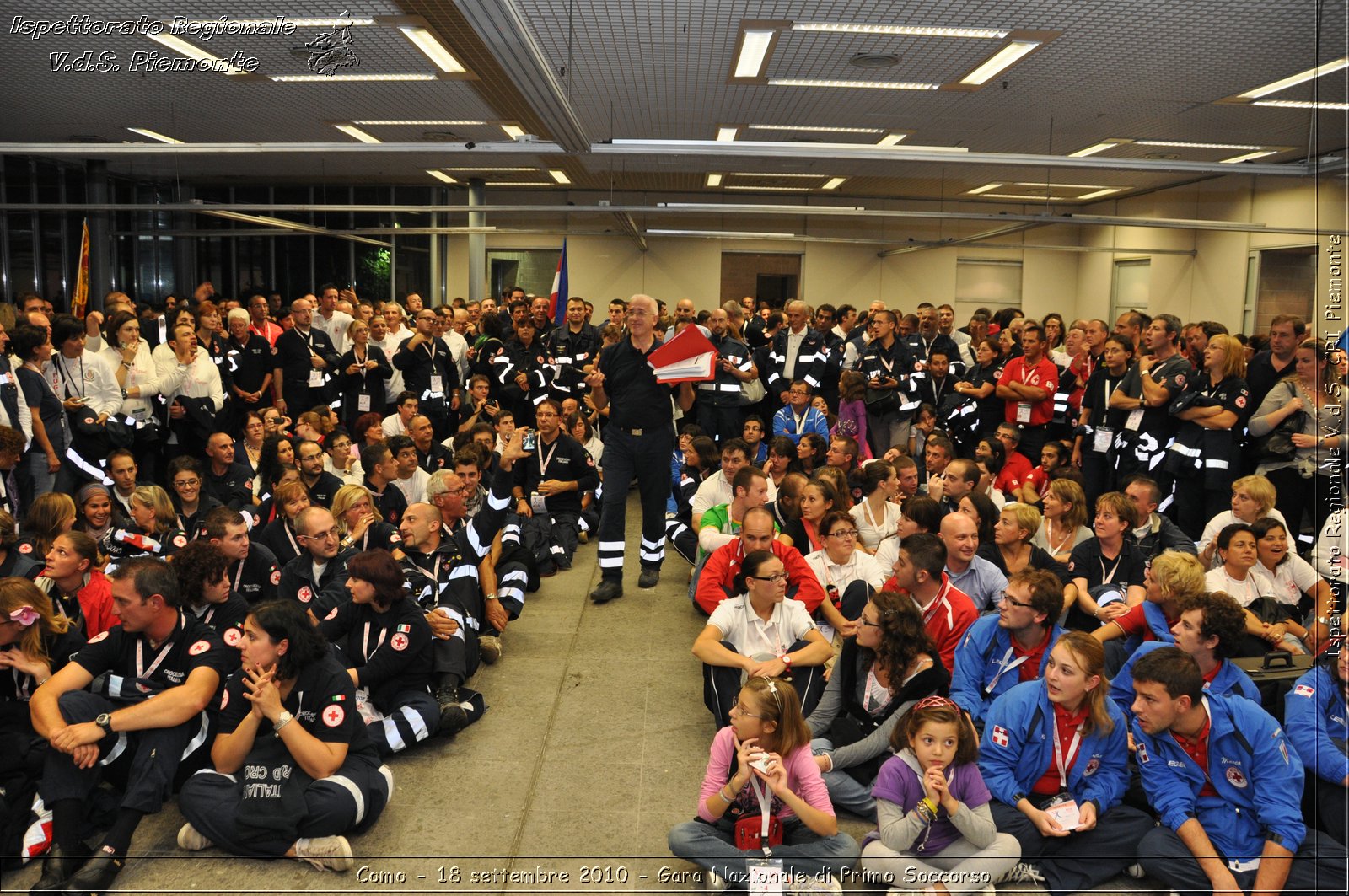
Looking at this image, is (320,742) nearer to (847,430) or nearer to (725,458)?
(725,458)

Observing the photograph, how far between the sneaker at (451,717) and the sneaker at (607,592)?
1.93 metres

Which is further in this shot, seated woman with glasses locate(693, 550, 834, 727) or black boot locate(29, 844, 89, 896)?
Result: seated woman with glasses locate(693, 550, 834, 727)

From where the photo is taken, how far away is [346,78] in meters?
8.49

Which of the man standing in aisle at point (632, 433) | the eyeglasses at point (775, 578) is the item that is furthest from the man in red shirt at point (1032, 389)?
the eyeglasses at point (775, 578)

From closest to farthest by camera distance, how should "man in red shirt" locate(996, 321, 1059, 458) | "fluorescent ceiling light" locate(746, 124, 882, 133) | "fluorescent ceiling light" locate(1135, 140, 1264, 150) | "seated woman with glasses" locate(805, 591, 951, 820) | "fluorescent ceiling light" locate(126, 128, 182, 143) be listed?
"seated woman with glasses" locate(805, 591, 951, 820) → "man in red shirt" locate(996, 321, 1059, 458) → "fluorescent ceiling light" locate(746, 124, 882, 133) → "fluorescent ceiling light" locate(1135, 140, 1264, 150) → "fluorescent ceiling light" locate(126, 128, 182, 143)

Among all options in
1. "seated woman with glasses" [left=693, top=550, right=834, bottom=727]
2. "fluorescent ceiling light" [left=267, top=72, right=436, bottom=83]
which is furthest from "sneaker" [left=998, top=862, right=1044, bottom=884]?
"fluorescent ceiling light" [left=267, top=72, right=436, bottom=83]

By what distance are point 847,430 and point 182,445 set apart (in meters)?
5.60

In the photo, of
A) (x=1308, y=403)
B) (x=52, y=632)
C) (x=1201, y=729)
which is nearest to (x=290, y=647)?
(x=52, y=632)

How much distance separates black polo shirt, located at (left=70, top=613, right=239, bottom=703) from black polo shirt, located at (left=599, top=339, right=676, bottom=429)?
2.99m

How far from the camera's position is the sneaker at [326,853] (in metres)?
3.54

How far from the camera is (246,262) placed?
55.9ft

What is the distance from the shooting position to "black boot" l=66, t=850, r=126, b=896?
334 centimetres

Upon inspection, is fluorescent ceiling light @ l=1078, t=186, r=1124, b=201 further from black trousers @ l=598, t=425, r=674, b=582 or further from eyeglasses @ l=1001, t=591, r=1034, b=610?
eyeglasses @ l=1001, t=591, r=1034, b=610

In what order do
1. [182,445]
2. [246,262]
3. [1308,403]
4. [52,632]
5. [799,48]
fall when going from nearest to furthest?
[52,632] < [1308,403] < [799,48] < [182,445] < [246,262]
